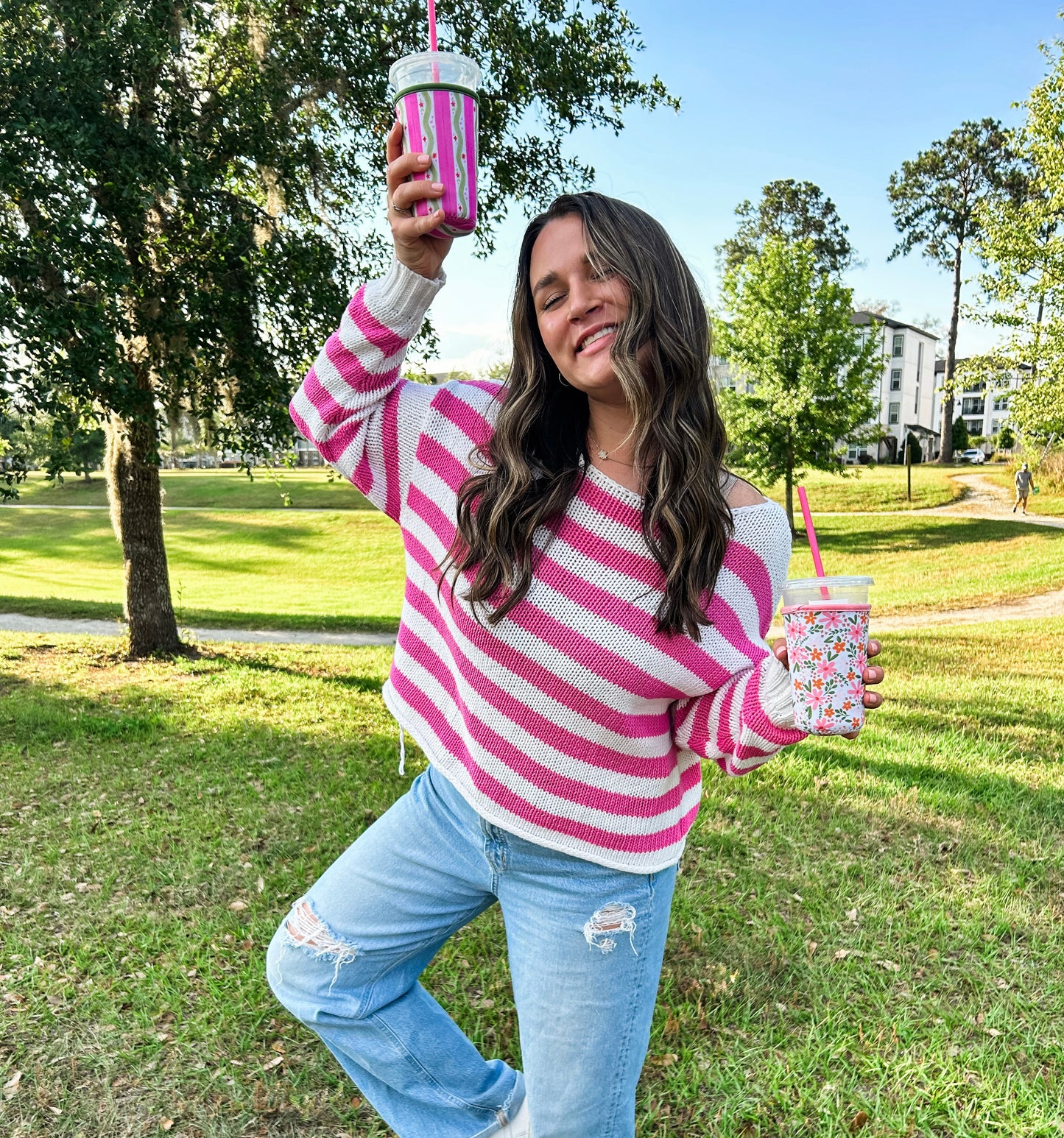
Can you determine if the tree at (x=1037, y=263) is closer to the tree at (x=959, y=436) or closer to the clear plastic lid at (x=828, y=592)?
the clear plastic lid at (x=828, y=592)

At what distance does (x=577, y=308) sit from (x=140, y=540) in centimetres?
876

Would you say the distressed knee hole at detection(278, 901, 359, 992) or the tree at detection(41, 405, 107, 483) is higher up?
the tree at detection(41, 405, 107, 483)

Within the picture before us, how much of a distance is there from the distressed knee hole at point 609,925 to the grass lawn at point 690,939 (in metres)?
1.41

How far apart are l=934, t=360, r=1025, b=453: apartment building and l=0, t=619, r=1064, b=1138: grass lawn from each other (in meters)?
10.2

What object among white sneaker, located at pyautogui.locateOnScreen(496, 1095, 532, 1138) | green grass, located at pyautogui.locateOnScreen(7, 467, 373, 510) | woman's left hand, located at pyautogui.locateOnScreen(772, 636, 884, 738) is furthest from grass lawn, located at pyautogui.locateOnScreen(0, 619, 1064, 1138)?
green grass, located at pyautogui.locateOnScreen(7, 467, 373, 510)

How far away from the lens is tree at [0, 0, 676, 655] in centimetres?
642

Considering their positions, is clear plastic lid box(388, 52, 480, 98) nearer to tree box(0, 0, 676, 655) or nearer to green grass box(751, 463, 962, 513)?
tree box(0, 0, 676, 655)

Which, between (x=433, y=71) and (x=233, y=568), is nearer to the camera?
(x=433, y=71)

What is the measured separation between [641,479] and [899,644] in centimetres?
961

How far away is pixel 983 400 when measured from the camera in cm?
2559

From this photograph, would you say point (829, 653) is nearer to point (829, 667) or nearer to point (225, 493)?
point (829, 667)

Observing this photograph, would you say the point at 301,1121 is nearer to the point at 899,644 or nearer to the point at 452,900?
the point at 452,900

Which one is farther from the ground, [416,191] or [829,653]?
[416,191]

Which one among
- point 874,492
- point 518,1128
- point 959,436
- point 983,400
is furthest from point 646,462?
point 959,436
